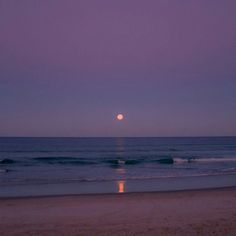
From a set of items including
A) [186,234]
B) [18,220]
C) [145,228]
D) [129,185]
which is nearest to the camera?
[186,234]

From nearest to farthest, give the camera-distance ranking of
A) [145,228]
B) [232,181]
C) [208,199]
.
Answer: [145,228], [208,199], [232,181]

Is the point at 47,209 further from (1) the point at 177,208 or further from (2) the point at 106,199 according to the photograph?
(1) the point at 177,208

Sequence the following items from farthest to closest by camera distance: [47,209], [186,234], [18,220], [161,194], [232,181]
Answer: [232,181], [161,194], [47,209], [18,220], [186,234]

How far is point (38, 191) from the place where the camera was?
17.1 m

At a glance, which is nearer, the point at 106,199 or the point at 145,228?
the point at 145,228

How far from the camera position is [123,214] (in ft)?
37.1

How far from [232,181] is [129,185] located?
6.69 m

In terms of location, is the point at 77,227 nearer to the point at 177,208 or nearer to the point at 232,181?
the point at 177,208

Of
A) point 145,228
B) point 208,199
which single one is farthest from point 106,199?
point 145,228

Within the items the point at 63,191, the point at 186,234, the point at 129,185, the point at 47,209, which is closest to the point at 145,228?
the point at 186,234

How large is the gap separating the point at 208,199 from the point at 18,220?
7.61m

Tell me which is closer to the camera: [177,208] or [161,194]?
[177,208]

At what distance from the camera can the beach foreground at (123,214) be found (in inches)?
359

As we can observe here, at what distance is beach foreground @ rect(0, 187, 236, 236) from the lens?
913 centimetres
